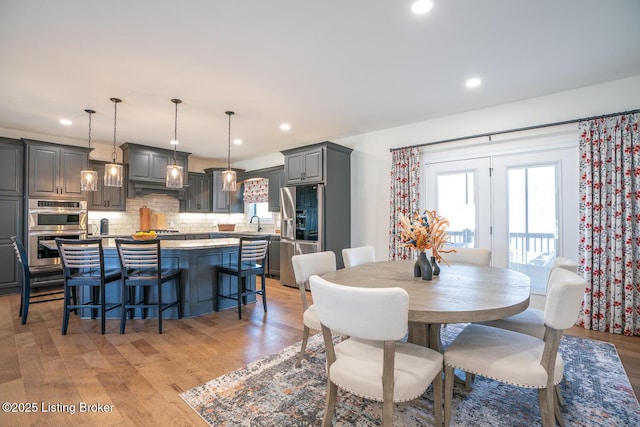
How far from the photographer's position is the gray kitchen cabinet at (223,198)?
7.14 m

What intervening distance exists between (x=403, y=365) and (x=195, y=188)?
257 inches

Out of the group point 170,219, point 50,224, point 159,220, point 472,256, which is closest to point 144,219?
point 159,220

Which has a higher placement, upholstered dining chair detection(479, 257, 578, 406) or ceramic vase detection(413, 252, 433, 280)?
ceramic vase detection(413, 252, 433, 280)

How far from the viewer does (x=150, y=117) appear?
4.34 meters

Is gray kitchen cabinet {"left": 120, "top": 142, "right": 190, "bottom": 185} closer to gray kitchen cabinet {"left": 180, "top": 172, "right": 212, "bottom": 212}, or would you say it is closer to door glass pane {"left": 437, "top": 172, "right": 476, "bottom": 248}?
gray kitchen cabinet {"left": 180, "top": 172, "right": 212, "bottom": 212}

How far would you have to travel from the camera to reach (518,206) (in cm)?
380

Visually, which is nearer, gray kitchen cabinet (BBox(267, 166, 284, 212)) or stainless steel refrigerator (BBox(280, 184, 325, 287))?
stainless steel refrigerator (BBox(280, 184, 325, 287))

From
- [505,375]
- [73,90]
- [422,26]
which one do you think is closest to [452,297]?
[505,375]

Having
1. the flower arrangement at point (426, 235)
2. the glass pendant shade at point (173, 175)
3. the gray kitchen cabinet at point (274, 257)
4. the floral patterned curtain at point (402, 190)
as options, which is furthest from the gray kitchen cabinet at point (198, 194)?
the flower arrangement at point (426, 235)

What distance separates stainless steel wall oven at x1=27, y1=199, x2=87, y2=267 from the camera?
4.71 m

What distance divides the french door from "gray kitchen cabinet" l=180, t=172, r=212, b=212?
17.0ft

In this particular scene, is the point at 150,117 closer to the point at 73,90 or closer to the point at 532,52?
the point at 73,90

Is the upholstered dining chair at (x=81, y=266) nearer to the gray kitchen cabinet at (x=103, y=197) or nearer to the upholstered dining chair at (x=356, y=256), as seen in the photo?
the upholstered dining chair at (x=356, y=256)

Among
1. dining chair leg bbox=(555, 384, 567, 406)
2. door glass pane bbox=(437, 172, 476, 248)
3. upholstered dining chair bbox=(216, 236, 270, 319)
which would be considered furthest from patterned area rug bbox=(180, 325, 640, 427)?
door glass pane bbox=(437, 172, 476, 248)
